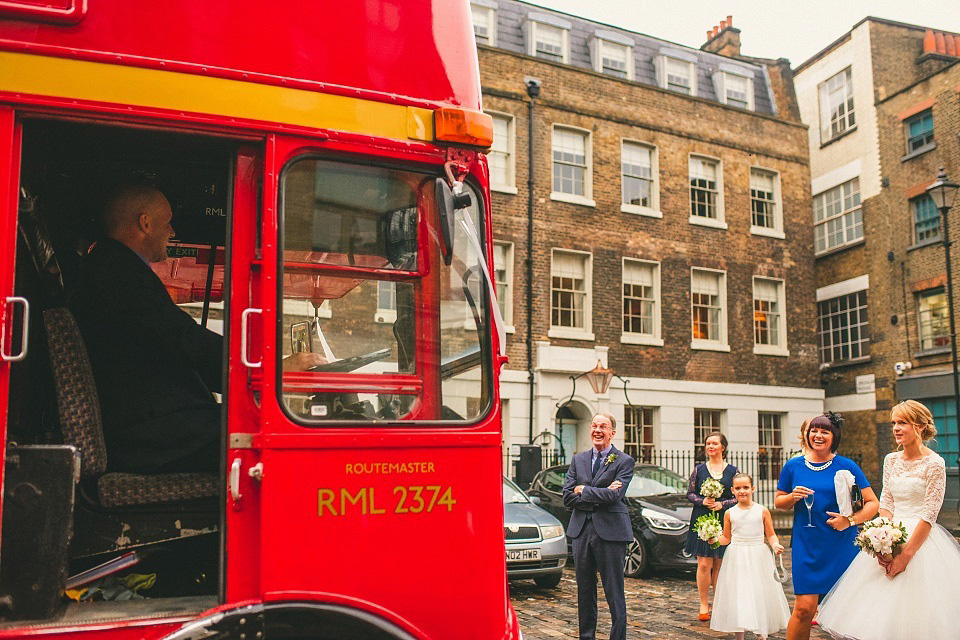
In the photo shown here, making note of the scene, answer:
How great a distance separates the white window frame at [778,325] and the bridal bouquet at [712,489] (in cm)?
1682

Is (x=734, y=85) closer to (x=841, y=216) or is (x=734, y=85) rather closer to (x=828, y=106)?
(x=828, y=106)

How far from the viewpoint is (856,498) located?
6.38 meters

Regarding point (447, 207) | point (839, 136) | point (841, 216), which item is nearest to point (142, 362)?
point (447, 207)

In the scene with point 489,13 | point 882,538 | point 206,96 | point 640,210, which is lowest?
point 882,538

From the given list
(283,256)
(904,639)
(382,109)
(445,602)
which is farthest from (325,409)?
(904,639)

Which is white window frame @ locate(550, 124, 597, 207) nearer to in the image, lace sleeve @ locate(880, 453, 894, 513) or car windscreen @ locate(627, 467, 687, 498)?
car windscreen @ locate(627, 467, 687, 498)

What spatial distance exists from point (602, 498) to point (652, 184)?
60.7 feet

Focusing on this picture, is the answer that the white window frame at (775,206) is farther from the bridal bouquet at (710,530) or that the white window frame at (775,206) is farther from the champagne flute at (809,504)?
the champagne flute at (809,504)

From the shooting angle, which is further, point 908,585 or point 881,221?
point 881,221

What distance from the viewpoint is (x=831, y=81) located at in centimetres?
2984

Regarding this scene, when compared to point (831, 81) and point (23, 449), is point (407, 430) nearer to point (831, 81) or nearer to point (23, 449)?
point (23, 449)

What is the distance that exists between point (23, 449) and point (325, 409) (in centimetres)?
101

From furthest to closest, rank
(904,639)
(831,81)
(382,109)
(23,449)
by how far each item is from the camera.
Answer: (831,81) → (904,639) → (382,109) → (23,449)

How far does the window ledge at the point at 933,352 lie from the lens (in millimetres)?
24375
